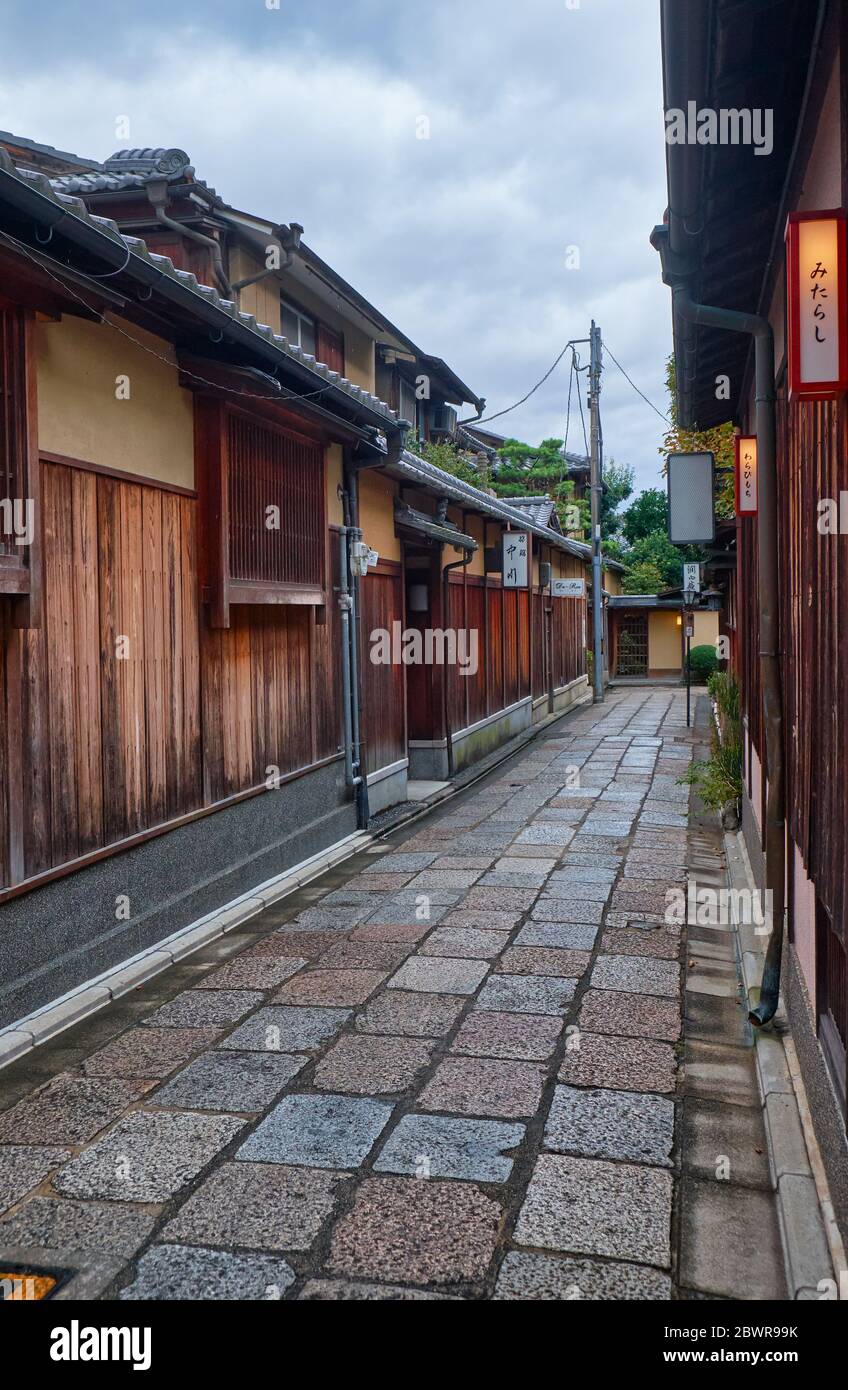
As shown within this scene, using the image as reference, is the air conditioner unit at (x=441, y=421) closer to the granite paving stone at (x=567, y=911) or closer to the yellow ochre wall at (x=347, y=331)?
the yellow ochre wall at (x=347, y=331)

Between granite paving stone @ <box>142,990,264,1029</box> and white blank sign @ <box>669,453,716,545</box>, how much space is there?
661cm

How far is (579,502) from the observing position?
41562 millimetres

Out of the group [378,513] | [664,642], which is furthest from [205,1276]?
[664,642]

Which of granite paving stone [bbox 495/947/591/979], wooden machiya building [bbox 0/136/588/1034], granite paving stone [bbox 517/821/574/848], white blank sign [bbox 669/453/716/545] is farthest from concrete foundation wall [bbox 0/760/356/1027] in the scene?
white blank sign [bbox 669/453/716/545]

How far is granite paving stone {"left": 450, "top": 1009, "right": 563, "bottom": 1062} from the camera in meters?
5.59

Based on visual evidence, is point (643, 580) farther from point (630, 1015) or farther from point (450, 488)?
point (630, 1015)

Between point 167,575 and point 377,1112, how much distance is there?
174 inches

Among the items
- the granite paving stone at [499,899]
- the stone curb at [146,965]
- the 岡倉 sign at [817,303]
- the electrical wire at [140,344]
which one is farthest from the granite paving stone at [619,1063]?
the electrical wire at [140,344]

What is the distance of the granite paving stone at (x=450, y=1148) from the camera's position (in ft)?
14.2

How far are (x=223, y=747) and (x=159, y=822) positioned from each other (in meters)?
1.23

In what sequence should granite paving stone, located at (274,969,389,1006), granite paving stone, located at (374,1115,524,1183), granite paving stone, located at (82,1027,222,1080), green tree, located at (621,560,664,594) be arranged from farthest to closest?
green tree, located at (621,560,664,594)
granite paving stone, located at (274,969,389,1006)
granite paving stone, located at (82,1027,222,1080)
granite paving stone, located at (374,1115,524,1183)

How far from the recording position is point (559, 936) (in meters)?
7.75

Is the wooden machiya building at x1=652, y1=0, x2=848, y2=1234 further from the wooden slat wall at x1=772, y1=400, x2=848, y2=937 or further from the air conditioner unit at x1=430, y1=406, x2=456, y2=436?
the air conditioner unit at x1=430, y1=406, x2=456, y2=436
